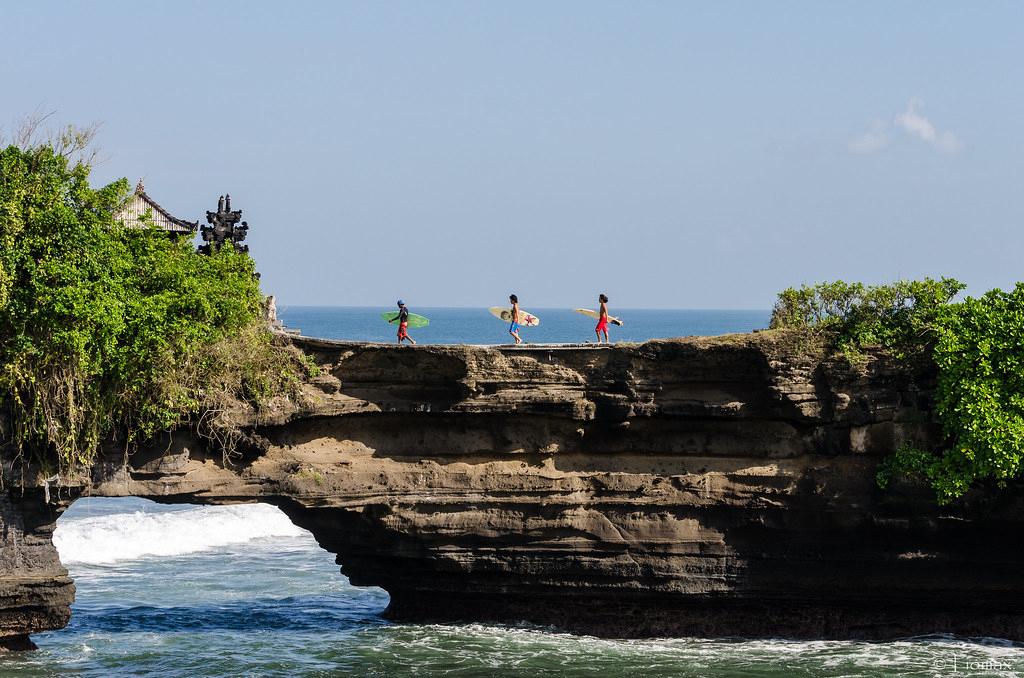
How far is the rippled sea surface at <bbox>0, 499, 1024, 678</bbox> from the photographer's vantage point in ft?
60.7

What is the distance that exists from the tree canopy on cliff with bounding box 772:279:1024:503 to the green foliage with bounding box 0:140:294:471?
9394mm

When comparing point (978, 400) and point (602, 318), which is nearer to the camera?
point (978, 400)

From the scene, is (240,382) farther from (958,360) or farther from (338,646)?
(958,360)

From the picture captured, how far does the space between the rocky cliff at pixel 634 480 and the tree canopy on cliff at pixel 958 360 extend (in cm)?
40

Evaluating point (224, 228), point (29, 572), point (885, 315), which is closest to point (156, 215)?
point (224, 228)

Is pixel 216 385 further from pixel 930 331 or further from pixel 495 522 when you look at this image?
pixel 930 331

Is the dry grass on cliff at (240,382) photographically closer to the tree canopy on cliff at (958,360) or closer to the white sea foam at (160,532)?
the tree canopy on cliff at (958,360)

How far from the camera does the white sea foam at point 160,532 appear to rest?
93.4 ft

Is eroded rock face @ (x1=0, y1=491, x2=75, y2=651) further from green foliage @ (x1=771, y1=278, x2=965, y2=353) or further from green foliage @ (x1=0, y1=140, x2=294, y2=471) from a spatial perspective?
green foliage @ (x1=771, y1=278, x2=965, y2=353)

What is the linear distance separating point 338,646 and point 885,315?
9.93 meters

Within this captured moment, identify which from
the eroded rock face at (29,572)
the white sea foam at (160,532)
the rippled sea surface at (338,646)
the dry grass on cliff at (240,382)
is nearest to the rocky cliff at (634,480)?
the eroded rock face at (29,572)

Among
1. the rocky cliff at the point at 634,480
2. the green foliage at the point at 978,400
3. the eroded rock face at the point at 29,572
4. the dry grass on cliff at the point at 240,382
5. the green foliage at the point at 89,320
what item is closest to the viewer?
the green foliage at the point at 89,320

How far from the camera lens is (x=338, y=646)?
19922 millimetres

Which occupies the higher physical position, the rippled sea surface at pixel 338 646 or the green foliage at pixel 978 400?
the green foliage at pixel 978 400
